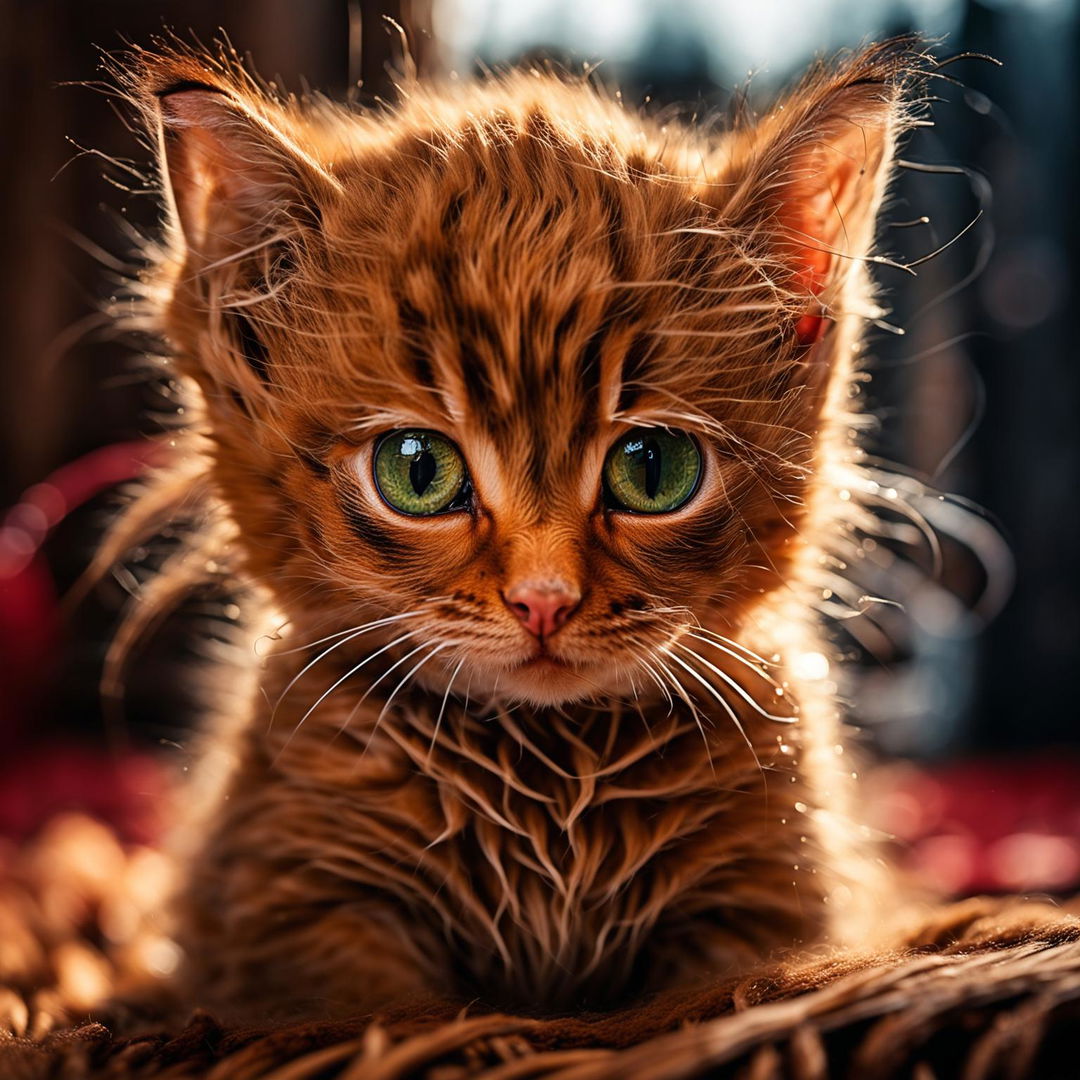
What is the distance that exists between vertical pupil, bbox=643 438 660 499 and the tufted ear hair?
21cm

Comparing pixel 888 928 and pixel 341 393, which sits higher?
pixel 341 393

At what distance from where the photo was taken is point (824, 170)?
975 millimetres

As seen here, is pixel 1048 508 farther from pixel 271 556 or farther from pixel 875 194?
pixel 271 556

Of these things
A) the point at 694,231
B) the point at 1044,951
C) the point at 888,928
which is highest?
the point at 694,231

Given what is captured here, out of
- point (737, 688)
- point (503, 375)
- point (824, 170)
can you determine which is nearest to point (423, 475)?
point (503, 375)

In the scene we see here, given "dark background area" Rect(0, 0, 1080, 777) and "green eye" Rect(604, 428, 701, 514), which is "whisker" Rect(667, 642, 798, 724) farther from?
"dark background area" Rect(0, 0, 1080, 777)

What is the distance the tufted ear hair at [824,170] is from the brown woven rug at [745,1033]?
0.54 meters

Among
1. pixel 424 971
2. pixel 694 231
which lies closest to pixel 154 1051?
pixel 424 971

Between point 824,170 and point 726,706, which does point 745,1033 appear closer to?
point 726,706

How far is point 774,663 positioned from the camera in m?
0.99

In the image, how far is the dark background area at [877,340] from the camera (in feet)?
5.77

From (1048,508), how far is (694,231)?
1398 millimetres

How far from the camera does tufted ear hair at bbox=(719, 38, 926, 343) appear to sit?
0.92 meters

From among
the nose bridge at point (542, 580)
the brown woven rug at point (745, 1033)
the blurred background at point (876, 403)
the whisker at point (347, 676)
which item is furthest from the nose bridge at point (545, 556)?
the blurred background at point (876, 403)
